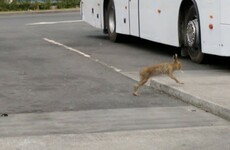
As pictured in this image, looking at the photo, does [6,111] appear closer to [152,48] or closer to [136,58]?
[136,58]

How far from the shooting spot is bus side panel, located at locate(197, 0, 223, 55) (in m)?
12.8

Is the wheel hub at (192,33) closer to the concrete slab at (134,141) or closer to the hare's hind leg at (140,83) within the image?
the hare's hind leg at (140,83)

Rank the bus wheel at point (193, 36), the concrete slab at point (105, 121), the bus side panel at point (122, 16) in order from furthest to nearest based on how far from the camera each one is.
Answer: the bus side panel at point (122, 16) < the bus wheel at point (193, 36) < the concrete slab at point (105, 121)

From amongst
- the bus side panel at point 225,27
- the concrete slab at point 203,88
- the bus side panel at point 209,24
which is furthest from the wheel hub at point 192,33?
the bus side panel at point 225,27

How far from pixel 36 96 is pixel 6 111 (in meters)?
1.26

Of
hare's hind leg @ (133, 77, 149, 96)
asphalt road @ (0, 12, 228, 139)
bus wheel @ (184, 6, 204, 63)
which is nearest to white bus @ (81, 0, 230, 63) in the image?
bus wheel @ (184, 6, 204, 63)

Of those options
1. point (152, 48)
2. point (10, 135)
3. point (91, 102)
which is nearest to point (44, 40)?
point (152, 48)

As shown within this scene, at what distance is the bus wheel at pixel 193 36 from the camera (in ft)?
45.7

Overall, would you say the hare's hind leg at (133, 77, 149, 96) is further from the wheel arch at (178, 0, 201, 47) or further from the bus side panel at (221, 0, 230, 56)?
the wheel arch at (178, 0, 201, 47)

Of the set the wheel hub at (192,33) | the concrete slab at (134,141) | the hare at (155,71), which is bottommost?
the concrete slab at (134,141)

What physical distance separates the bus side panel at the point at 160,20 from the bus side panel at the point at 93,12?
4.02 metres

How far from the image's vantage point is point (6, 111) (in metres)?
9.60

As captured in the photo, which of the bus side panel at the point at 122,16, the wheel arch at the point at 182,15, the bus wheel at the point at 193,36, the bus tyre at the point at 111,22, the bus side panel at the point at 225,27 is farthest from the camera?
the bus tyre at the point at 111,22

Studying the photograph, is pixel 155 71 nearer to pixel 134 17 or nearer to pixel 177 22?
pixel 177 22
